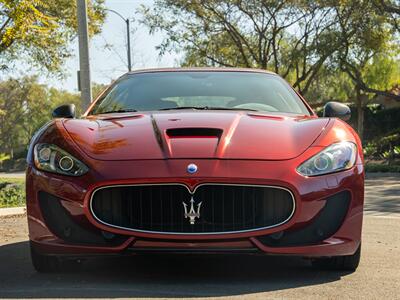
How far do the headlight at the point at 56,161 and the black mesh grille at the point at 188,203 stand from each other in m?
0.22

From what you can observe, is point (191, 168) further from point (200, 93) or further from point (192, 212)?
point (200, 93)

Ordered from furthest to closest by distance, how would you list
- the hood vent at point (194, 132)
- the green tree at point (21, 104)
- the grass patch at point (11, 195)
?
1. the green tree at point (21, 104)
2. the grass patch at point (11, 195)
3. the hood vent at point (194, 132)

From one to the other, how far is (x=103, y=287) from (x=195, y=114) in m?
1.36

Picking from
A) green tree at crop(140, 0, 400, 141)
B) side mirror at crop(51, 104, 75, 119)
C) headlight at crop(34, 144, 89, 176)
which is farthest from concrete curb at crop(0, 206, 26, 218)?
green tree at crop(140, 0, 400, 141)

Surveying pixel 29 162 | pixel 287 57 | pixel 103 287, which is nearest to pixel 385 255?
pixel 103 287

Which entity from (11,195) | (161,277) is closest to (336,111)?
(161,277)

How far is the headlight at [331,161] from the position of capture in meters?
3.63

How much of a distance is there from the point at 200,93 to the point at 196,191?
1.54 metres

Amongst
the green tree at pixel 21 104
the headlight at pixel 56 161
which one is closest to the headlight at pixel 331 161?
the headlight at pixel 56 161

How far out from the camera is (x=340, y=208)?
3666 millimetres

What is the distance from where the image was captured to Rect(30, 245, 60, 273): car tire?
3900 millimetres

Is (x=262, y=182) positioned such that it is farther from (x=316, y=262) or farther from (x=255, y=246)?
(x=316, y=262)

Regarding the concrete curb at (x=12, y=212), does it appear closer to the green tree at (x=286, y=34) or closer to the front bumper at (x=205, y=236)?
the front bumper at (x=205, y=236)

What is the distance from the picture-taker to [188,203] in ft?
11.6
